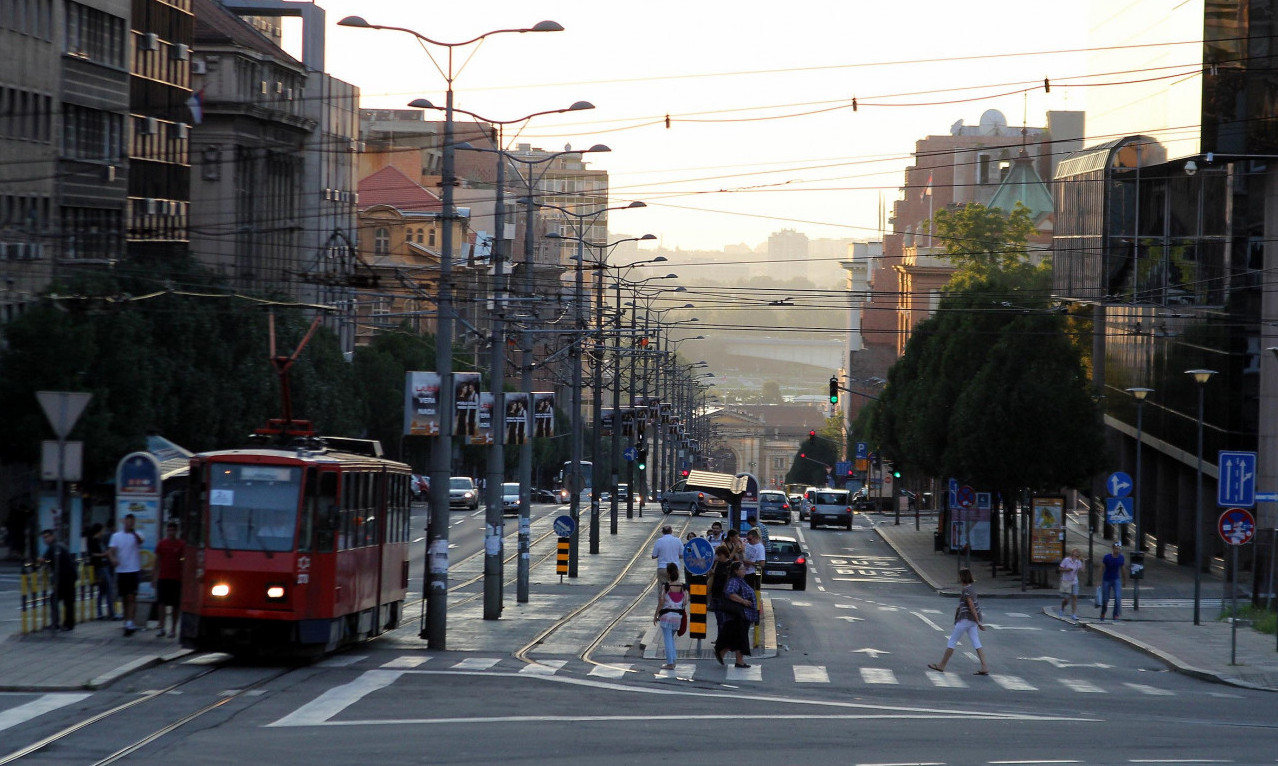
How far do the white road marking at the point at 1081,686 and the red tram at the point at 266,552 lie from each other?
9.95 metres

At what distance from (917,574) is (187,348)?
2412 centimetres

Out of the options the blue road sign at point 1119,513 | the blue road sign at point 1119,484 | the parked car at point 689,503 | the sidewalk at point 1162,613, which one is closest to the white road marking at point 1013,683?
the sidewalk at point 1162,613

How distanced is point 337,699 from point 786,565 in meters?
30.4

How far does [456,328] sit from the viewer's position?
10594cm

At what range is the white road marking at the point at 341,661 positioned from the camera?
2262 centimetres

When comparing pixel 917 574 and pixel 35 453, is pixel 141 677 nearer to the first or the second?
pixel 35 453

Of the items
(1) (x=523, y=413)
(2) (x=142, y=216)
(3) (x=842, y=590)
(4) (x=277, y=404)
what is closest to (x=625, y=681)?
(1) (x=523, y=413)

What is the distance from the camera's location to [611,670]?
928 inches

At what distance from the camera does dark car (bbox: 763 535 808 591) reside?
157 feet

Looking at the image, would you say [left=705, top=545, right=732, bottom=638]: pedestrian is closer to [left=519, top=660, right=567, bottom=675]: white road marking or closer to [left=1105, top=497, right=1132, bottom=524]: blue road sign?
[left=519, top=660, right=567, bottom=675]: white road marking

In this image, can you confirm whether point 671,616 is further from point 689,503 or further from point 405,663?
point 689,503

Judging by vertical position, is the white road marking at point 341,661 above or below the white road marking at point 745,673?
above

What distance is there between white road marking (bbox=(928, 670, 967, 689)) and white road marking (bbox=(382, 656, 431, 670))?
698cm

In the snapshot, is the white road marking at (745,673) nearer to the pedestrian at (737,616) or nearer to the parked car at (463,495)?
the pedestrian at (737,616)
